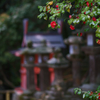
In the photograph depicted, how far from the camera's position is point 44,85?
26.9 ft

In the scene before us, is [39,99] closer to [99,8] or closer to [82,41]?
[82,41]

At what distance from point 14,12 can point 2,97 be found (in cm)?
483

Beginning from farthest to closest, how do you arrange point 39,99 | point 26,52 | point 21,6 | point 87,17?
point 21,6 → point 26,52 → point 39,99 → point 87,17

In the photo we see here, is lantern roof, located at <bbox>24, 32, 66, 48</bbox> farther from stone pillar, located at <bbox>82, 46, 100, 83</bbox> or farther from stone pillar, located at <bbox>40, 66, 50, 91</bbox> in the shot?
stone pillar, located at <bbox>82, 46, 100, 83</bbox>

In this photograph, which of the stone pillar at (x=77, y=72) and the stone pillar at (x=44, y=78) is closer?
the stone pillar at (x=77, y=72)

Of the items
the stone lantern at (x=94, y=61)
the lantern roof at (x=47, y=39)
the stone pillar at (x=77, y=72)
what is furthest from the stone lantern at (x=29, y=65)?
the stone lantern at (x=94, y=61)

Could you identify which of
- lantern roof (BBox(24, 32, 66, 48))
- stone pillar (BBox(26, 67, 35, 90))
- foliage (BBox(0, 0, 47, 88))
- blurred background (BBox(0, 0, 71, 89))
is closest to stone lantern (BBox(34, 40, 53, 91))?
stone pillar (BBox(26, 67, 35, 90))

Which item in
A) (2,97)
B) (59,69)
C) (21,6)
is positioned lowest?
(2,97)

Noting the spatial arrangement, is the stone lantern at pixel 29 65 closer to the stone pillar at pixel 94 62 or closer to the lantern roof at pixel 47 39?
the lantern roof at pixel 47 39

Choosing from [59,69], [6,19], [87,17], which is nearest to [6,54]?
[6,19]

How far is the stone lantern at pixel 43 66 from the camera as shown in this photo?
8184 millimetres

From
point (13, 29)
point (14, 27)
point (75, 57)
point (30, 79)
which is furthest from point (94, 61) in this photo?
point (14, 27)

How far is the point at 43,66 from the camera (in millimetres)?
8172

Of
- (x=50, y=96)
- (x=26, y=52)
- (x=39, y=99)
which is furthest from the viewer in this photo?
(x=26, y=52)
